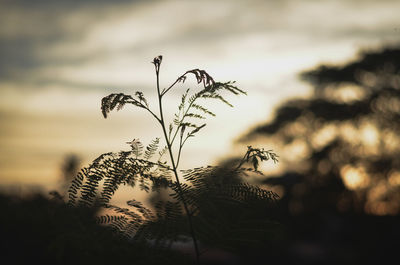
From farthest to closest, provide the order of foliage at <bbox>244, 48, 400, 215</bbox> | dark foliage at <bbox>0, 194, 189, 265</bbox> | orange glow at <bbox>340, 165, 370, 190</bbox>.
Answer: orange glow at <bbox>340, 165, 370, 190</bbox> < foliage at <bbox>244, 48, 400, 215</bbox> < dark foliage at <bbox>0, 194, 189, 265</bbox>

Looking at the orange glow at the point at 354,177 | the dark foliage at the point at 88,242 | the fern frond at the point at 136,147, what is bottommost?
the dark foliage at the point at 88,242

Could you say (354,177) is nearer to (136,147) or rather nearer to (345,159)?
(345,159)

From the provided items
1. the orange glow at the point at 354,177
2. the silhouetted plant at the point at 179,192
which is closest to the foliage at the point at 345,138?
the orange glow at the point at 354,177

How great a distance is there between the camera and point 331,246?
18.8 metres

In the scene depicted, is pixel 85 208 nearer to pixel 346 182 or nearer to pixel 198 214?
pixel 198 214

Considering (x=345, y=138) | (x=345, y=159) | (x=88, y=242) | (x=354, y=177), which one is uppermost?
(x=345, y=138)

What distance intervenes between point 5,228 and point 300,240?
604 inches

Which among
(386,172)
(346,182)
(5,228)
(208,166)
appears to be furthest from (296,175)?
(208,166)

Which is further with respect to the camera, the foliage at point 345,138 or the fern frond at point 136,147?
the foliage at point 345,138

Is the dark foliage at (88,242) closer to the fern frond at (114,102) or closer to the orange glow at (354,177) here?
the fern frond at (114,102)

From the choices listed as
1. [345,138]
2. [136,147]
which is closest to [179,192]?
[136,147]

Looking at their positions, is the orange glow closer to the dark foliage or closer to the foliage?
the foliage

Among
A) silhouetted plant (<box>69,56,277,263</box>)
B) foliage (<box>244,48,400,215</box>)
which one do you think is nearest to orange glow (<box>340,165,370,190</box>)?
foliage (<box>244,48,400,215</box>)

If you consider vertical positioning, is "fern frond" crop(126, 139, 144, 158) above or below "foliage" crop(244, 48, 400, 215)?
below
